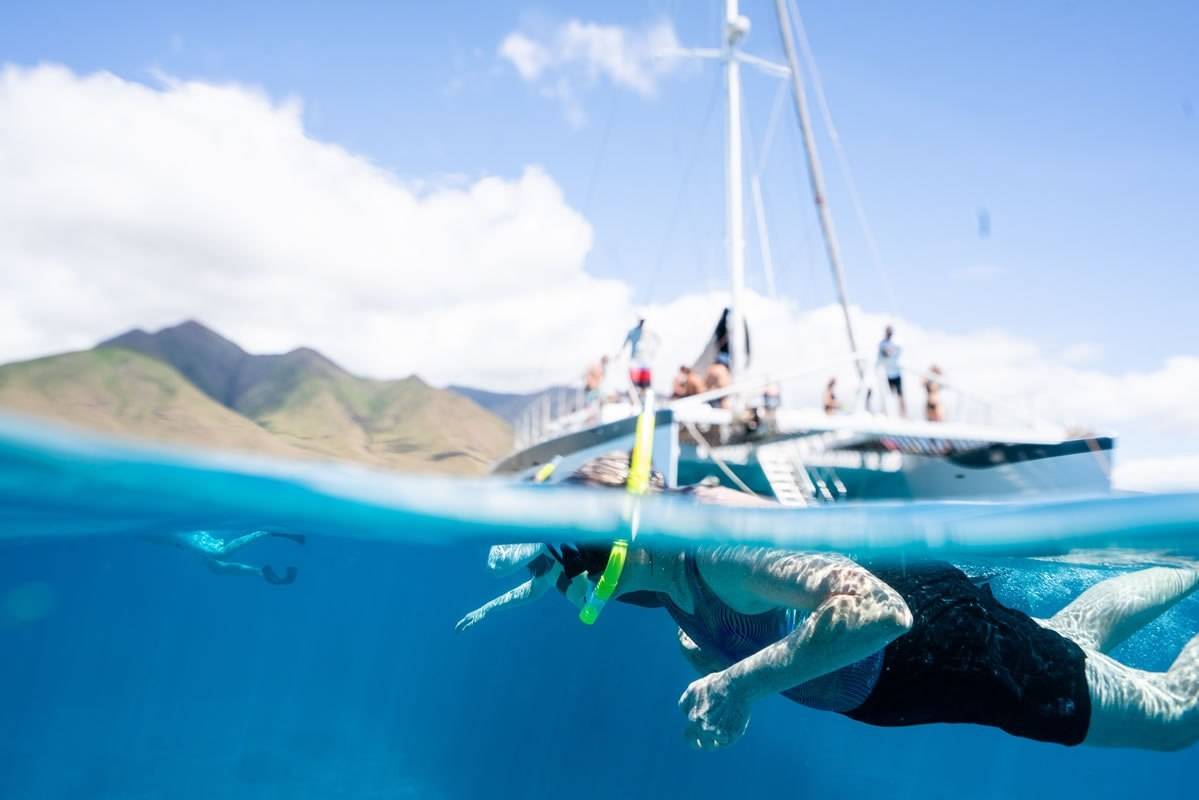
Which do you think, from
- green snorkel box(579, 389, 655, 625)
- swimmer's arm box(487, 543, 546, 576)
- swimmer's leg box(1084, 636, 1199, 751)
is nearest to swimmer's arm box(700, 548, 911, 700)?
green snorkel box(579, 389, 655, 625)

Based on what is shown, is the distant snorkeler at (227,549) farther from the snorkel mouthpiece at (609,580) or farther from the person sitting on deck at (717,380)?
the person sitting on deck at (717,380)

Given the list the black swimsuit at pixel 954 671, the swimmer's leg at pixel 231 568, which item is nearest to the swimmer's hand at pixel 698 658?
the black swimsuit at pixel 954 671

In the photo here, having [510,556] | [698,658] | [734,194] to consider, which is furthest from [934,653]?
[734,194]

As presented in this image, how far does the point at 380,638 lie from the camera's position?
14805 millimetres

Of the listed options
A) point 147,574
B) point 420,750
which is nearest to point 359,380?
point 147,574

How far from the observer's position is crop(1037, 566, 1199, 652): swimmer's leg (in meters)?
5.70

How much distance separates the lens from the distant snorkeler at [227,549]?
31.2 feet

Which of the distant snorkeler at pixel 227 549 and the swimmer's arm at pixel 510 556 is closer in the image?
the swimmer's arm at pixel 510 556

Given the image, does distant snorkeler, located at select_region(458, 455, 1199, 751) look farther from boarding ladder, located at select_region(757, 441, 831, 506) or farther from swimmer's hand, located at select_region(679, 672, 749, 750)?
boarding ladder, located at select_region(757, 441, 831, 506)

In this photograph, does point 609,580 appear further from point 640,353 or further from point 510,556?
point 640,353

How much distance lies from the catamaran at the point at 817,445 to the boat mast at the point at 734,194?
2.6 inches

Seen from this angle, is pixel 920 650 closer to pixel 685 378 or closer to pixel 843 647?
pixel 843 647

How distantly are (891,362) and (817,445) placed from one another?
110 inches

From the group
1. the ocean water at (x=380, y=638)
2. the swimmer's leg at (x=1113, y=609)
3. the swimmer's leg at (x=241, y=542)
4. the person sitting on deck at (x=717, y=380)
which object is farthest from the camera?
the person sitting on deck at (x=717, y=380)
